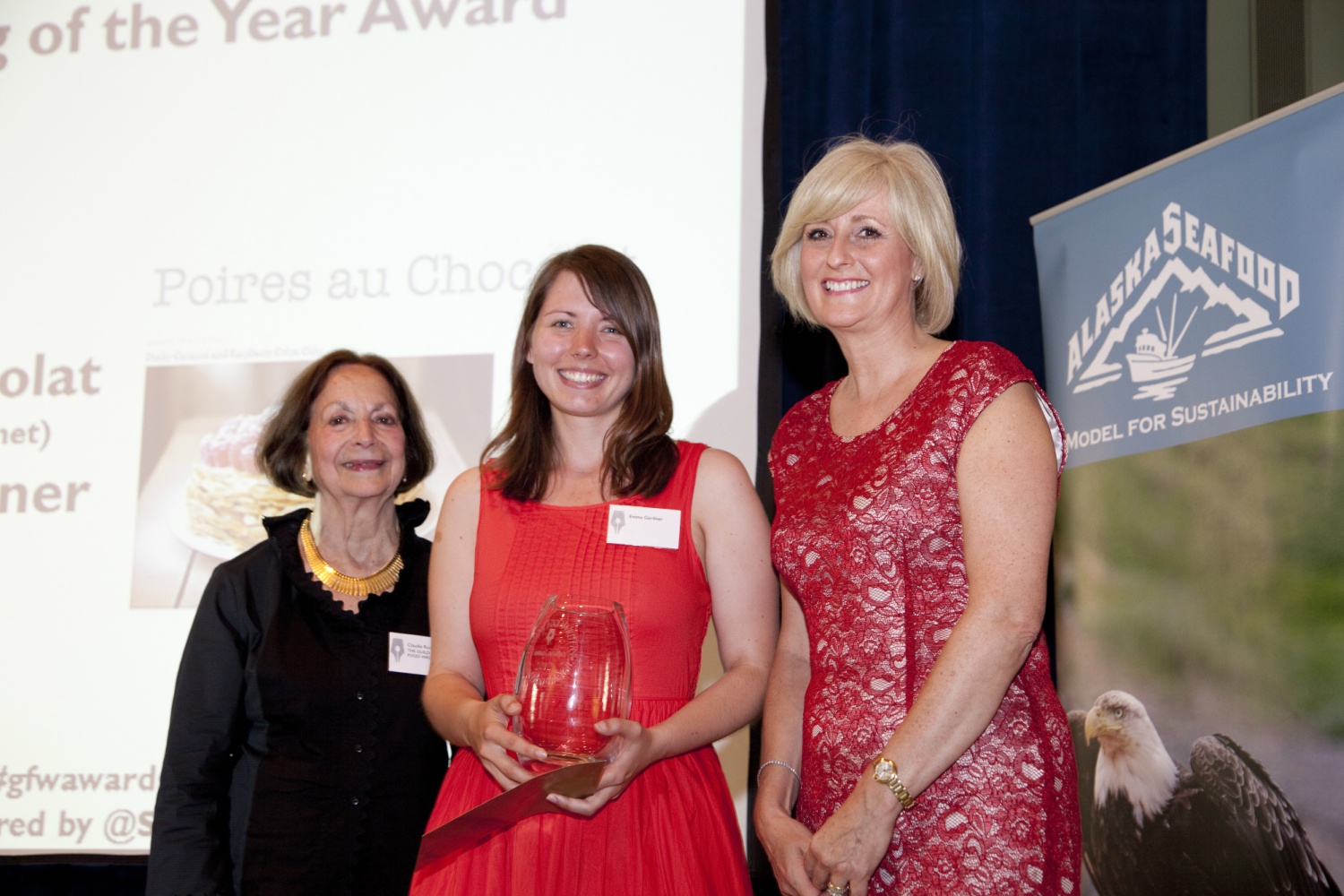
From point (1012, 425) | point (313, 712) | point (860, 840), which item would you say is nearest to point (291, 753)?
point (313, 712)

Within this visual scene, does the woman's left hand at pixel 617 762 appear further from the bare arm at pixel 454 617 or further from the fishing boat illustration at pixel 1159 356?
the fishing boat illustration at pixel 1159 356

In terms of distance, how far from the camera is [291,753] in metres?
2.40

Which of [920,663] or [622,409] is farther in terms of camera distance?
[622,409]

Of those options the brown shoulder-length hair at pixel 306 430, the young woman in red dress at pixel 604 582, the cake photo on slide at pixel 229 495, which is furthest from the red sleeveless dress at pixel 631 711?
the cake photo on slide at pixel 229 495

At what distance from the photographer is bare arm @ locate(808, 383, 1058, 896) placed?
161 centimetres

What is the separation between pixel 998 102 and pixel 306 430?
2434 mm

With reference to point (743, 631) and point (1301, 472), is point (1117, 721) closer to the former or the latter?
point (1301, 472)

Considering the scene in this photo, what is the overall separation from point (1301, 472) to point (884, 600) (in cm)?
143

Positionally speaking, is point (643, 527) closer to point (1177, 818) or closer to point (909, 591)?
point (909, 591)

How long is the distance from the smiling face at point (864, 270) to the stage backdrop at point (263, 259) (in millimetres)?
1517

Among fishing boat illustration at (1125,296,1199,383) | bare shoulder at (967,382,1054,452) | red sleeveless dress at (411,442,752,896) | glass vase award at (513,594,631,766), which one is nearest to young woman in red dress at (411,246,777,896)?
red sleeveless dress at (411,442,752,896)

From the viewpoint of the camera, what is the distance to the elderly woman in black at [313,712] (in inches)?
92.3

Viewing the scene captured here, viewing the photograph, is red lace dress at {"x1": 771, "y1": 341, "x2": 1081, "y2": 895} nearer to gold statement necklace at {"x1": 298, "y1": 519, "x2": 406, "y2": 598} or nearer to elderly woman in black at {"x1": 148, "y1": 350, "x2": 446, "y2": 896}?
elderly woman in black at {"x1": 148, "y1": 350, "x2": 446, "y2": 896}

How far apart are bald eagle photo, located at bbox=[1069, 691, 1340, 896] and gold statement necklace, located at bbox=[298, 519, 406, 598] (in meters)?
1.86
